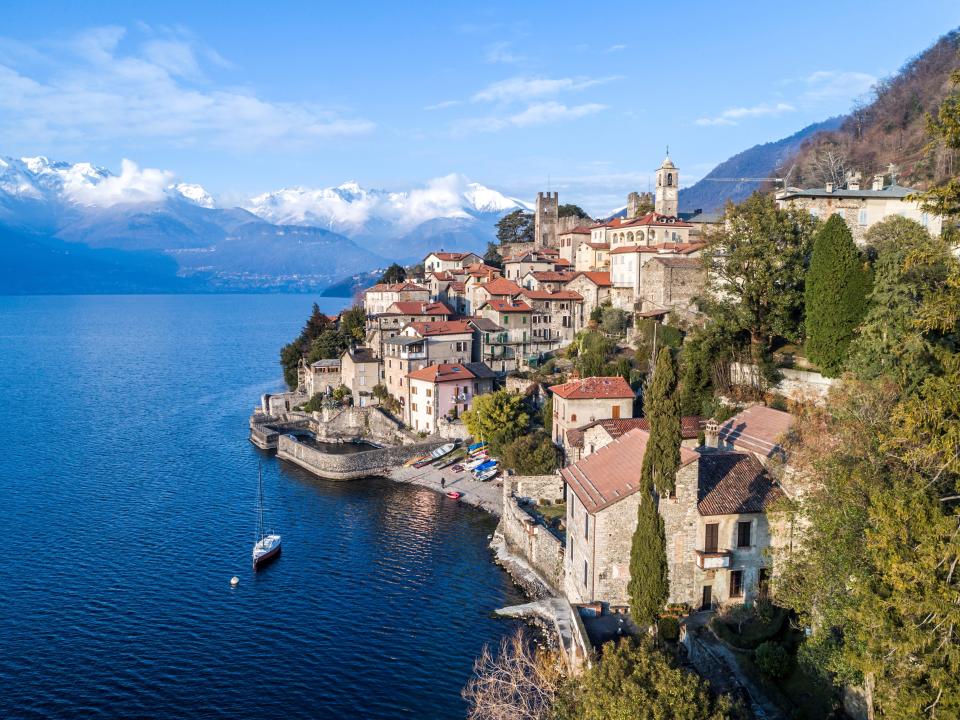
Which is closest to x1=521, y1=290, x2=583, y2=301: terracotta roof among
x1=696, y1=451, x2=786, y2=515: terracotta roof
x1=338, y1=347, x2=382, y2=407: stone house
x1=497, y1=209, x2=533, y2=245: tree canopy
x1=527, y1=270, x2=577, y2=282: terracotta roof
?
x1=527, y1=270, x2=577, y2=282: terracotta roof

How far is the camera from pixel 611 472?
3127 centimetres

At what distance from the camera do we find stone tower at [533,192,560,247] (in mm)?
115000

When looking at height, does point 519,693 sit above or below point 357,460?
above

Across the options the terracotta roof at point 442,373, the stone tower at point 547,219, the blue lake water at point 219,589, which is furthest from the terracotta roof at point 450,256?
the blue lake water at point 219,589

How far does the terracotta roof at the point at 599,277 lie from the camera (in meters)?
77.8

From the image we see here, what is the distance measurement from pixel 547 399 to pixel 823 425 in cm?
3727

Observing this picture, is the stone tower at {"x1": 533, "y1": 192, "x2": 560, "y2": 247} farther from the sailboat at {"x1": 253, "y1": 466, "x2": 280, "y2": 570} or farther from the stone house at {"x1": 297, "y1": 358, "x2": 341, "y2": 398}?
the sailboat at {"x1": 253, "y1": 466, "x2": 280, "y2": 570}

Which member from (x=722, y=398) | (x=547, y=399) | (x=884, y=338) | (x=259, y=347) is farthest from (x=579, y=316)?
(x=259, y=347)

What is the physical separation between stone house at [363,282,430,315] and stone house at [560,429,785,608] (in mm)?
64518

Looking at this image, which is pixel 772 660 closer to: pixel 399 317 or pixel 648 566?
pixel 648 566

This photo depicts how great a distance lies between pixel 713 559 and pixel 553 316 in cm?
5299

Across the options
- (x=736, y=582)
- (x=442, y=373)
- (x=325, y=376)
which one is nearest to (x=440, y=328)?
(x=442, y=373)

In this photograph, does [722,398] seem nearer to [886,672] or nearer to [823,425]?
[823,425]

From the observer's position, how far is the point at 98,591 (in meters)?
38.5
